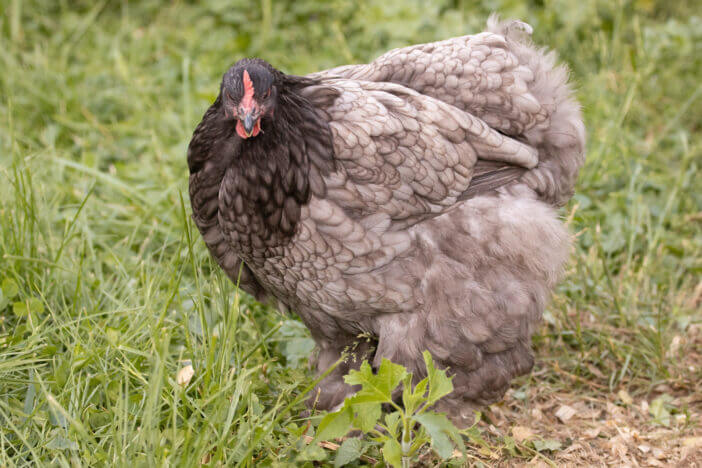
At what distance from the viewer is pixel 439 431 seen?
7.04ft

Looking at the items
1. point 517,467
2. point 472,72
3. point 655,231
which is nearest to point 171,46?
point 472,72

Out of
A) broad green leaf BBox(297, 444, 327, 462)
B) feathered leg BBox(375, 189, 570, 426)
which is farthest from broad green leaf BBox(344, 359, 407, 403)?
feathered leg BBox(375, 189, 570, 426)

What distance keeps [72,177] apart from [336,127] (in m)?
2.11

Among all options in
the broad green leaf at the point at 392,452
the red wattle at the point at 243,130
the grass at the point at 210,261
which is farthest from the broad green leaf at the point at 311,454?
the red wattle at the point at 243,130

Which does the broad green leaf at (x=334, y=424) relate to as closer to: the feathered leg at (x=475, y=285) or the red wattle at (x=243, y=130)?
the feathered leg at (x=475, y=285)

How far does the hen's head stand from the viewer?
89.0 inches

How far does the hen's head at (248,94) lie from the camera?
7.41ft

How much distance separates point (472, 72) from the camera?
111 inches

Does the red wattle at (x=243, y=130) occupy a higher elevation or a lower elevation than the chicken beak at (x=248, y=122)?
lower

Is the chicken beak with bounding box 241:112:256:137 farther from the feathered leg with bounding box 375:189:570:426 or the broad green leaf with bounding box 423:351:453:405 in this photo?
the broad green leaf with bounding box 423:351:453:405

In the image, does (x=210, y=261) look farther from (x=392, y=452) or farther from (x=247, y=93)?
(x=392, y=452)

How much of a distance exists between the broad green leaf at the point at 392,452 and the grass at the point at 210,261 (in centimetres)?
25

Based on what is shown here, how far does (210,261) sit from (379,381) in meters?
1.01

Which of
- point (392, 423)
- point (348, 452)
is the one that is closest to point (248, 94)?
point (392, 423)
